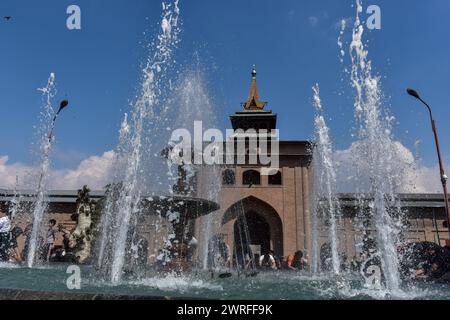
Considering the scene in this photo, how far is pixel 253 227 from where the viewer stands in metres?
24.2

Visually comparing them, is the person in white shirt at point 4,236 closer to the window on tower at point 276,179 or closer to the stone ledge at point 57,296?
the stone ledge at point 57,296

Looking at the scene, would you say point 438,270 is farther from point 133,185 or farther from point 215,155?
→ point 215,155

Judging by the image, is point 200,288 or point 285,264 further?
point 285,264

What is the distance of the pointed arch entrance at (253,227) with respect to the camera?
75.1 ft

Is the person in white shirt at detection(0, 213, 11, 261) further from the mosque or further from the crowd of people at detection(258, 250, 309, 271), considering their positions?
the mosque

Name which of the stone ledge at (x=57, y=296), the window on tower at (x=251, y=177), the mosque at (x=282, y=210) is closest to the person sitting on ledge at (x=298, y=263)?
the mosque at (x=282, y=210)

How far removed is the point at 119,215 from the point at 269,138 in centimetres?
1924

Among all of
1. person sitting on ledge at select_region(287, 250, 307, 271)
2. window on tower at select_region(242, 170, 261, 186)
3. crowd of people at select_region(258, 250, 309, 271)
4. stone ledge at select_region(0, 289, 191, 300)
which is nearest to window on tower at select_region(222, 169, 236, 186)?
window on tower at select_region(242, 170, 261, 186)

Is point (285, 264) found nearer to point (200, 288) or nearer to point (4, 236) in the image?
point (4, 236)

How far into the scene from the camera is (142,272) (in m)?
8.10

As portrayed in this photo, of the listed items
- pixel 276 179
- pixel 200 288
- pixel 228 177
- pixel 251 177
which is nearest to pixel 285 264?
pixel 276 179

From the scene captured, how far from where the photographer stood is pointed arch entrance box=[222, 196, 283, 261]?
22895 millimetres
